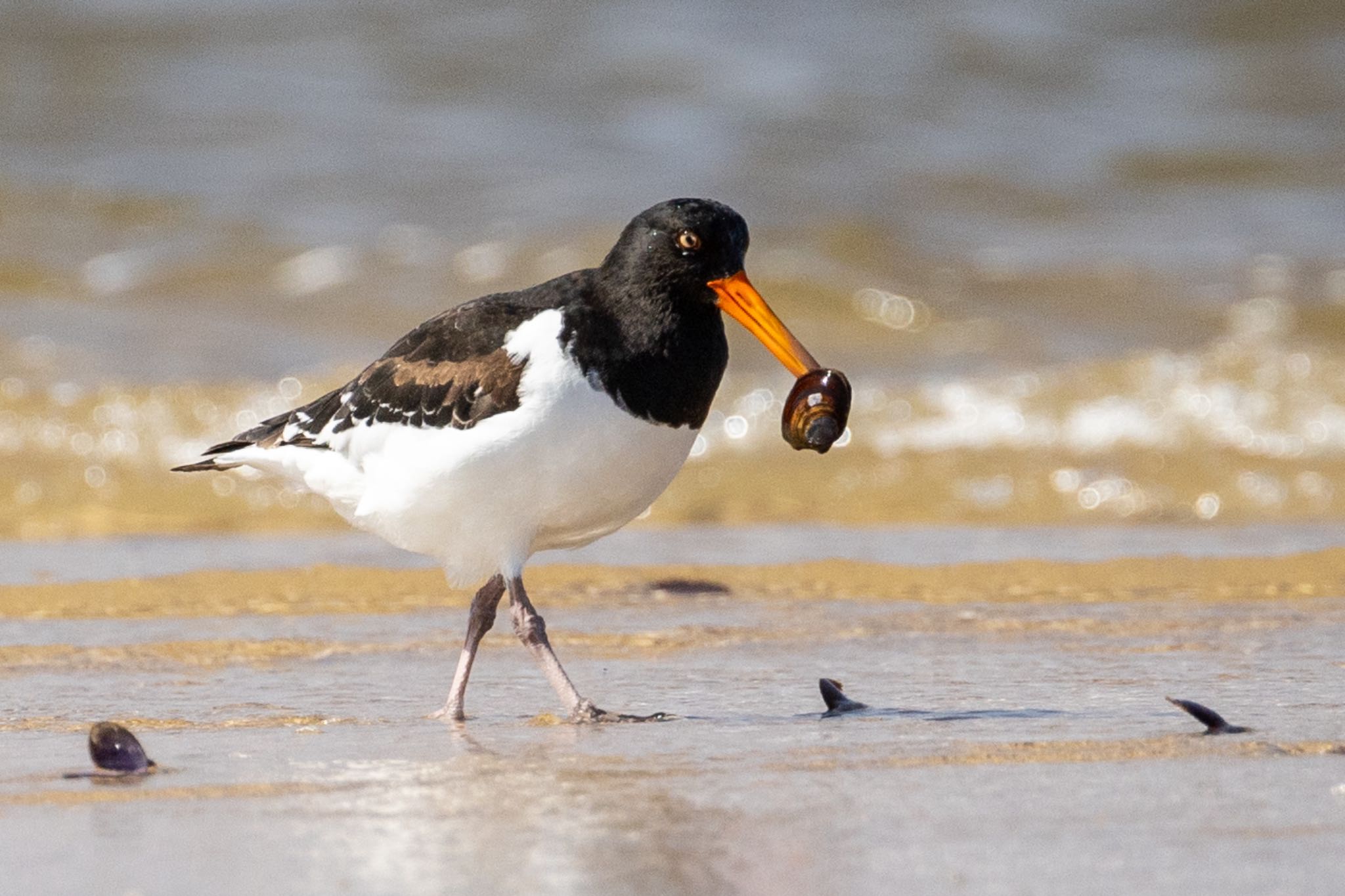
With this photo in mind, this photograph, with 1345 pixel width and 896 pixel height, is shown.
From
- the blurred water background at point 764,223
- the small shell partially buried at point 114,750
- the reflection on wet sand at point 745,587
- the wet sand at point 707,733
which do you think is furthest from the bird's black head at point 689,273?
the blurred water background at point 764,223

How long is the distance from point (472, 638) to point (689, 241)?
3.67ft

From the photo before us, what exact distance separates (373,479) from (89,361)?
6328 millimetres

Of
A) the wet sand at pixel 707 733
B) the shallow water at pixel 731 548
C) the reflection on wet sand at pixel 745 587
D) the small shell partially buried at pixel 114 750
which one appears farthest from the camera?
the shallow water at pixel 731 548

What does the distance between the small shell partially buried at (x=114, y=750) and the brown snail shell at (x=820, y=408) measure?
5.29 feet

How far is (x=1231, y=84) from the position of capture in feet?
58.3

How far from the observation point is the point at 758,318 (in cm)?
448

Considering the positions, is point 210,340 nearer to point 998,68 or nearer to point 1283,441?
point 1283,441

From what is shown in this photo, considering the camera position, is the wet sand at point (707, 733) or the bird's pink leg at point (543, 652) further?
the bird's pink leg at point (543, 652)

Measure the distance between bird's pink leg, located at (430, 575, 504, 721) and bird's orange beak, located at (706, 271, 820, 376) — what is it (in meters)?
0.89

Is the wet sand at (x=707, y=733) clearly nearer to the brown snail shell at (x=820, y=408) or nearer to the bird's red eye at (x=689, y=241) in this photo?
the brown snail shell at (x=820, y=408)

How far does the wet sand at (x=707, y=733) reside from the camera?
286 cm

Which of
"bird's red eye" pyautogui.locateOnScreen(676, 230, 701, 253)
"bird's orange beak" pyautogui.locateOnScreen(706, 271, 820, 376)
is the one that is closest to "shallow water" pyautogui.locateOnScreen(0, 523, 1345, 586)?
"bird's orange beak" pyautogui.locateOnScreen(706, 271, 820, 376)

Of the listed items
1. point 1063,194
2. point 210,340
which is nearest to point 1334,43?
point 1063,194

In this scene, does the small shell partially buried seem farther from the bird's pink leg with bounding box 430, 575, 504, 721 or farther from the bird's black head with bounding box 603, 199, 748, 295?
the bird's black head with bounding box 603, 199, 748, 295
